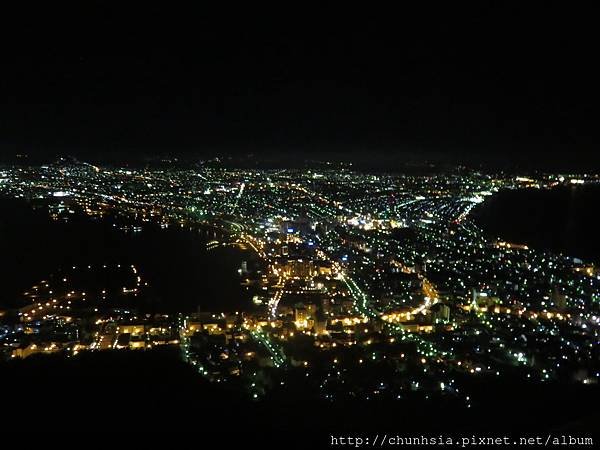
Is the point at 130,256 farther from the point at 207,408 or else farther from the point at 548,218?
the point at 548,218

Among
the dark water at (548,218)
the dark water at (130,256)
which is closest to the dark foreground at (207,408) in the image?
the dark water at (130,256)

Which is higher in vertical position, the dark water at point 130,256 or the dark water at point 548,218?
the dark water at point 548,218

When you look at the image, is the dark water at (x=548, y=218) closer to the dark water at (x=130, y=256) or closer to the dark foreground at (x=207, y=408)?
the dark water at (x=130, y=256)

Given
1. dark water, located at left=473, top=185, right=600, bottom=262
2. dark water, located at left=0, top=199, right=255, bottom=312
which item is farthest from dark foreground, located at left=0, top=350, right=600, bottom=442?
dark water, located at left=473, top=185, right=600, bottom=262

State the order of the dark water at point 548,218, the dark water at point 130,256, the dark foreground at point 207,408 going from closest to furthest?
the dark foreground at point 207,408, the dark water at point 130,256, the dark water at point 548,218

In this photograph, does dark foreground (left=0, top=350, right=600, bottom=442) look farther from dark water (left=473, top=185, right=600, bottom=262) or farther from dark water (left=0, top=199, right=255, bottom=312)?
dark water (left=473, top=185, right=600, bottom=262)

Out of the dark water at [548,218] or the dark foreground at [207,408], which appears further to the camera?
the dark water at [548,218]
